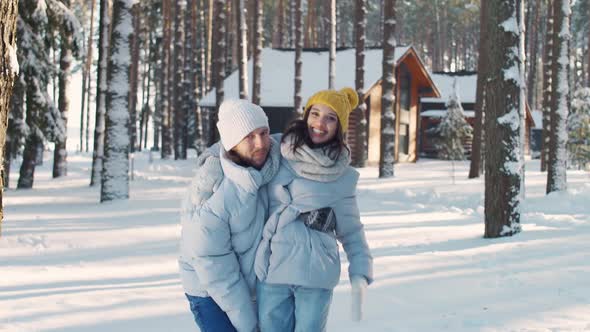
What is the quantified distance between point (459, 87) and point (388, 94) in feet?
74.5

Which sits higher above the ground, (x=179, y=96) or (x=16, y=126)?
(x=179, y=96)

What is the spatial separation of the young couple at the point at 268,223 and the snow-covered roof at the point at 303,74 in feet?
86.6

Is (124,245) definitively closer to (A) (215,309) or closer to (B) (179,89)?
(A) (215,309)

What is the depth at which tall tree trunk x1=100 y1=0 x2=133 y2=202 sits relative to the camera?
1338 cm

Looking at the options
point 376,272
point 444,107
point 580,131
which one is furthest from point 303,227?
point 444,107

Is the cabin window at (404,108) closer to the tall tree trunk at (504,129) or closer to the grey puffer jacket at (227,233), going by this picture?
the tall tree trunk at (504,129)

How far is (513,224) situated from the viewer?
30.6 feet

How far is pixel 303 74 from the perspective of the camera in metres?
32.2

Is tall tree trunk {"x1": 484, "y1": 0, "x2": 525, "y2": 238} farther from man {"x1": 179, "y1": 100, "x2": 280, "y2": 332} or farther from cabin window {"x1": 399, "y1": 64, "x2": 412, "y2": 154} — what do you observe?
cabin window {"x1": 399, "y1": 64, "x2": 412, "y2": 154}

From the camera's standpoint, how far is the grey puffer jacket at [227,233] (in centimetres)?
288

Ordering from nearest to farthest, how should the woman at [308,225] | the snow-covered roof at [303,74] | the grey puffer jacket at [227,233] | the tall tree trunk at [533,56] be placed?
the grey puffer jacket at [227,233] → the woman at [308,225] → the snow-covered roof at [303,74] → the tall tree trunk at [533,56]

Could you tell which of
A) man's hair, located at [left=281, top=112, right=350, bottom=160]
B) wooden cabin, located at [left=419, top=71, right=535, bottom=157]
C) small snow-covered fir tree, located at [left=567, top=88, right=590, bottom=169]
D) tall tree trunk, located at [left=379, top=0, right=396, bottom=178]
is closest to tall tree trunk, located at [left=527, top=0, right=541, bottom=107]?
wooden cabin, located at [left=419, top=71, right=535, bottom=157]

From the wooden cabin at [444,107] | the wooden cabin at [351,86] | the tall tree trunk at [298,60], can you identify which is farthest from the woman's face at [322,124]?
the wooden cabin at [444,107]

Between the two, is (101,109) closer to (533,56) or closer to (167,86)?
(167,86)
